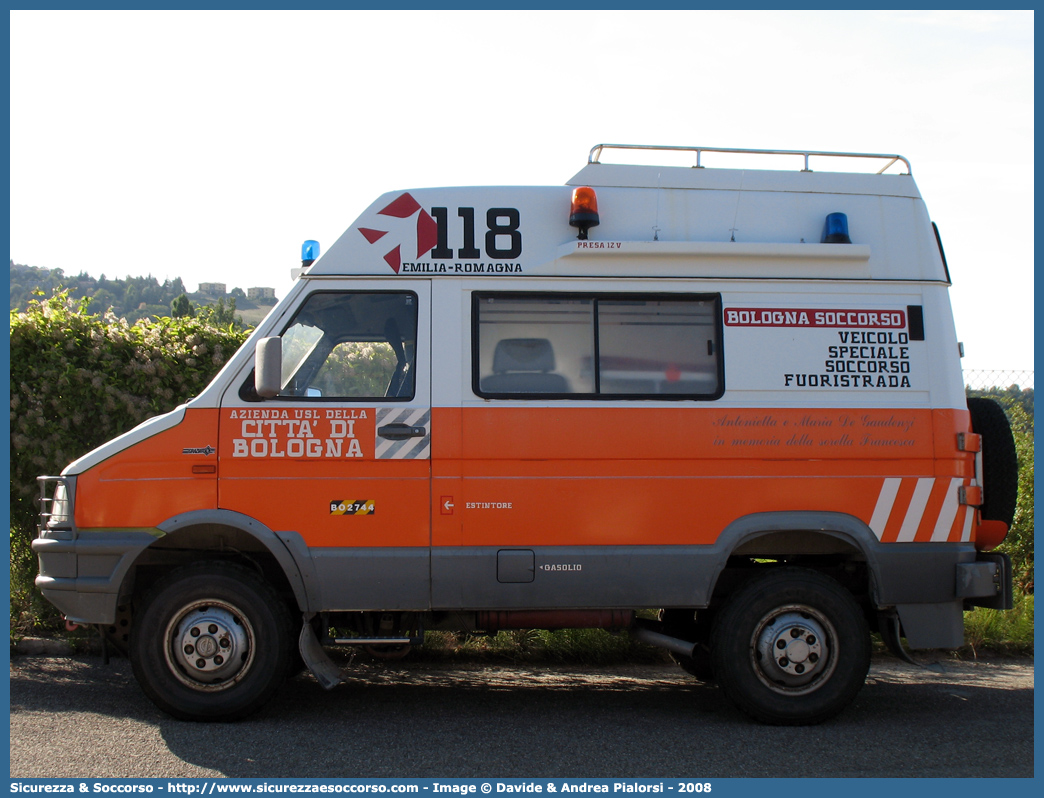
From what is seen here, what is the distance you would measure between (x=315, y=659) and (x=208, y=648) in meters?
0.62

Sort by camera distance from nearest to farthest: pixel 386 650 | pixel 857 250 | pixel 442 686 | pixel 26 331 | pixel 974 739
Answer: pixel 974 739
pixel 857 250
pixel 386 650
pixel 442 686
pixel 26 331

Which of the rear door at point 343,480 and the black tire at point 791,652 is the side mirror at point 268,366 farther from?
the black tire at point 791,652

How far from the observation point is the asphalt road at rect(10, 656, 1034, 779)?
4219 mm

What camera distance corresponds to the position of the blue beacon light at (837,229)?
5.12 meters

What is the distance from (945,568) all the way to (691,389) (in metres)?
1.89

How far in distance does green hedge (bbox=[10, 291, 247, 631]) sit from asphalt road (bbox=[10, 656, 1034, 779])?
1.15 metres

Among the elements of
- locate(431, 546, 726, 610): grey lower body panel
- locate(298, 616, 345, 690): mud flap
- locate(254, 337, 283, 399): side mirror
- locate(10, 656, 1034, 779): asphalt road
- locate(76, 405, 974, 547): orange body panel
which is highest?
locate(254, 337, 283, 399): side mirror

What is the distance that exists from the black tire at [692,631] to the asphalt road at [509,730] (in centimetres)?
21

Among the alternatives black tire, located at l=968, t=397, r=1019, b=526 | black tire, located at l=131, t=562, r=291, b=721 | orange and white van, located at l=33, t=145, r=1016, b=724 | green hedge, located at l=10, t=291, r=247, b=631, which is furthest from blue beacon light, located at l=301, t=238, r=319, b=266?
black tire, located at l=968, t=397, r=1019, b=526

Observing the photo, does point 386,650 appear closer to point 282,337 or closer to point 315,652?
point 315,652

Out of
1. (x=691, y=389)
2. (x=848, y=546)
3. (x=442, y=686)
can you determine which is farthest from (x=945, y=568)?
(x=442, y=686)

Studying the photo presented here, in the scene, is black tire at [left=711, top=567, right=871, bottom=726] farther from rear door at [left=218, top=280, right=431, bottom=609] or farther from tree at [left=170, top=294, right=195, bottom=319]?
tree at [left=170, top=294, right=195, bottom=319]

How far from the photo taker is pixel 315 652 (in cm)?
493

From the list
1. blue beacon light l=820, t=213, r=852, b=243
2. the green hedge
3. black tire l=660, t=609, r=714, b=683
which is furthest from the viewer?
the green hedge
